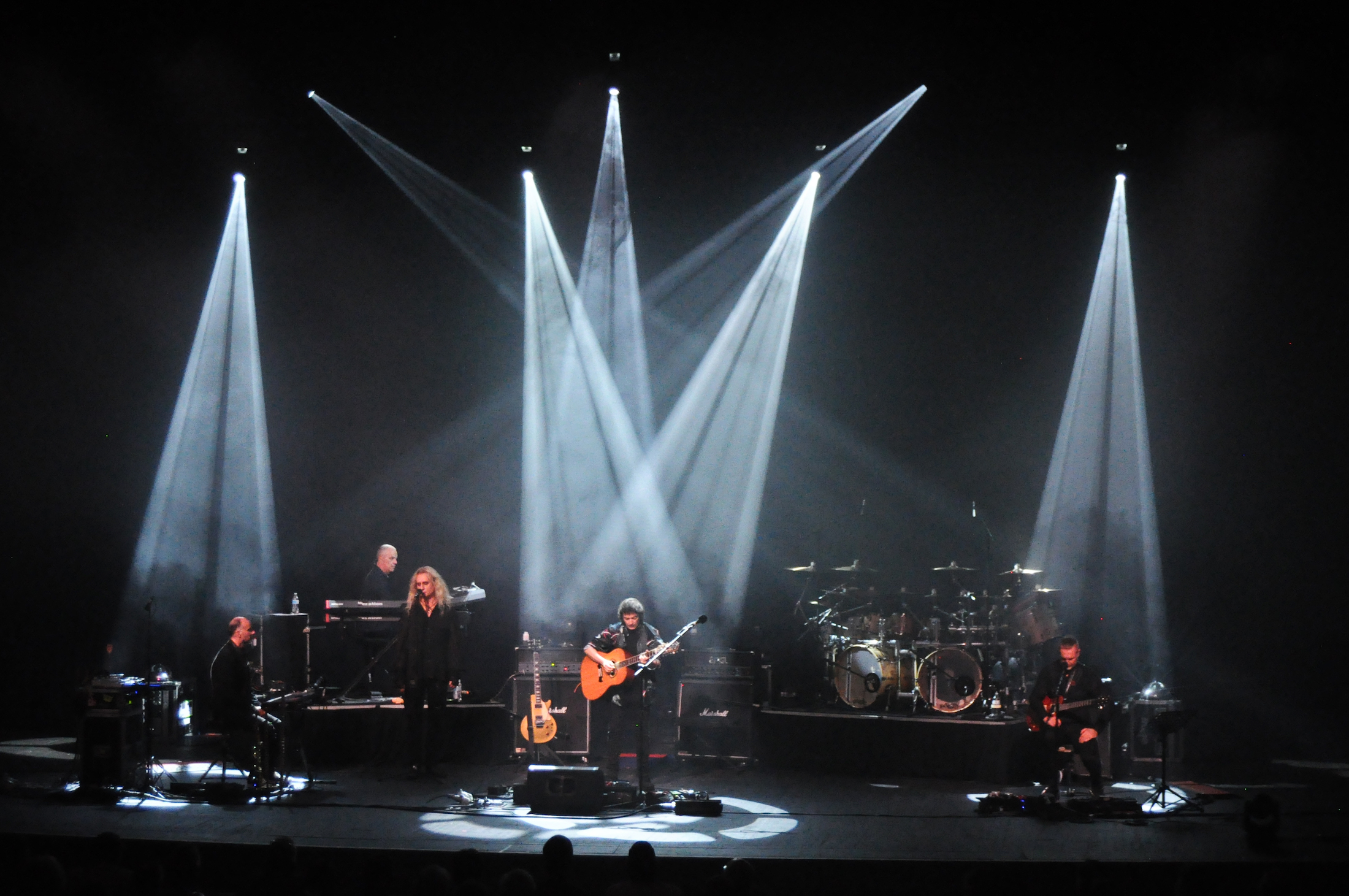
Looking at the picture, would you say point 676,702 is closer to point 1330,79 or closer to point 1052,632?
point 1052,632

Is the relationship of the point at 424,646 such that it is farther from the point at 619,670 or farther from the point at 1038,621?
the point at 1038,621

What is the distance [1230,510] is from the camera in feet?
37.8

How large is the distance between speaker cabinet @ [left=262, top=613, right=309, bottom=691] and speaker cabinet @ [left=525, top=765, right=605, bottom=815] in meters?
3.47

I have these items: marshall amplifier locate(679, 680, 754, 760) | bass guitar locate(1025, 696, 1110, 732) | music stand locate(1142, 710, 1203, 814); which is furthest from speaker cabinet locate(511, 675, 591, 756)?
music stand locate(1142, 710, 1203, 814)

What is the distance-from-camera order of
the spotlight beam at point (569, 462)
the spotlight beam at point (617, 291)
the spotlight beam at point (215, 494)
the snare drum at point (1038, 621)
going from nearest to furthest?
the snare drum at point (1038, 621) → the spotlight beam at point (215, 494) → the spotlight beam at point (569, 462) → the spotlight beam at point (617, 291)

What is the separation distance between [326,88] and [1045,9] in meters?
7.19

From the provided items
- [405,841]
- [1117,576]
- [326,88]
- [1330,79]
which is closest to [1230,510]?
[1117,576]

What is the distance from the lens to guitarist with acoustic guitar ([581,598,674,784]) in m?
9.36

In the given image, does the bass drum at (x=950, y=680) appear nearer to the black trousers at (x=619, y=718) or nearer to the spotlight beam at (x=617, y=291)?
the black trousers at (x=619, y=718)

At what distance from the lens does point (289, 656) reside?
10.8 metres

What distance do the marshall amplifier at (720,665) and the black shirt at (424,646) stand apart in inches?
98.6

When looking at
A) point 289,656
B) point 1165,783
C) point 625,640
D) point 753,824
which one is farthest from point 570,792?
point 1165,783

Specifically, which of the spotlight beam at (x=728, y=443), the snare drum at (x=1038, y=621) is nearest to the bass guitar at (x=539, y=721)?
the spotlight beam at (x=728, y=443)

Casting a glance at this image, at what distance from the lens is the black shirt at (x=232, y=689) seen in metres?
8.77
